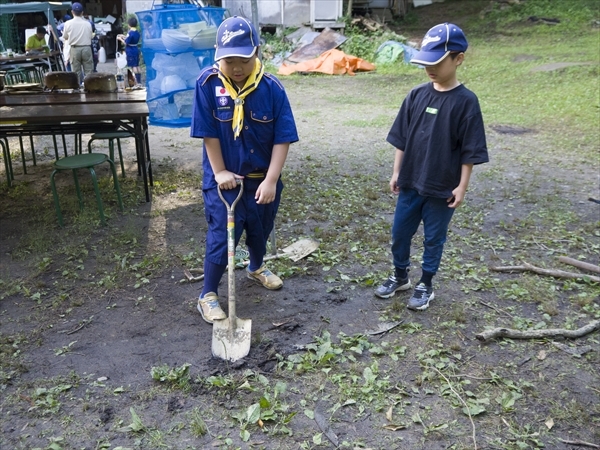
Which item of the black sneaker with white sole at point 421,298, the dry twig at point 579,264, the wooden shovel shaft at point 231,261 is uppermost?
A: the wooden shovel shaft at point 231,261

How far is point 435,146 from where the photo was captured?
3.32 metres

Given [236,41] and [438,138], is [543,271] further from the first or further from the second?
[236,41]

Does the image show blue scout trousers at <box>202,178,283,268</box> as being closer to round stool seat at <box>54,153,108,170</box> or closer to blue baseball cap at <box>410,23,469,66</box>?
blue baseball cap at <box>410,23,469,66</box>

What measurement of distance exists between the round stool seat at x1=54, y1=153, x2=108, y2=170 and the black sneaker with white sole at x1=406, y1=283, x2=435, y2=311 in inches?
127

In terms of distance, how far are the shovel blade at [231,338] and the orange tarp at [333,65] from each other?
1230cm

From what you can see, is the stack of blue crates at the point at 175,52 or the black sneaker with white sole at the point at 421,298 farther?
the stack of blue crates at the point at 175,52

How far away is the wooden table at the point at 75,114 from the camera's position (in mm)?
5059

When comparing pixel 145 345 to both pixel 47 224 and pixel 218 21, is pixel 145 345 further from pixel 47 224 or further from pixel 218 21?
pixel 218 21

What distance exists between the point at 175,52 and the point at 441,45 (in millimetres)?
2939

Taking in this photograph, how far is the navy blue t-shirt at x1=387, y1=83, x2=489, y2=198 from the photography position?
3.21 meters

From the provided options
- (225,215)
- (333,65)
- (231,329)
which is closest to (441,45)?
(225,215)

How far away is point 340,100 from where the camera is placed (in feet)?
38.0

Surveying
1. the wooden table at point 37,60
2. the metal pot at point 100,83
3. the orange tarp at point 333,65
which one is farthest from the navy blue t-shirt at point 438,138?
the orange tarp at point 333,65

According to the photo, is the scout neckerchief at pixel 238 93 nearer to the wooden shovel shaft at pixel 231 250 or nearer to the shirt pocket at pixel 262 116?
the shirt pocket at pixel 262 116
